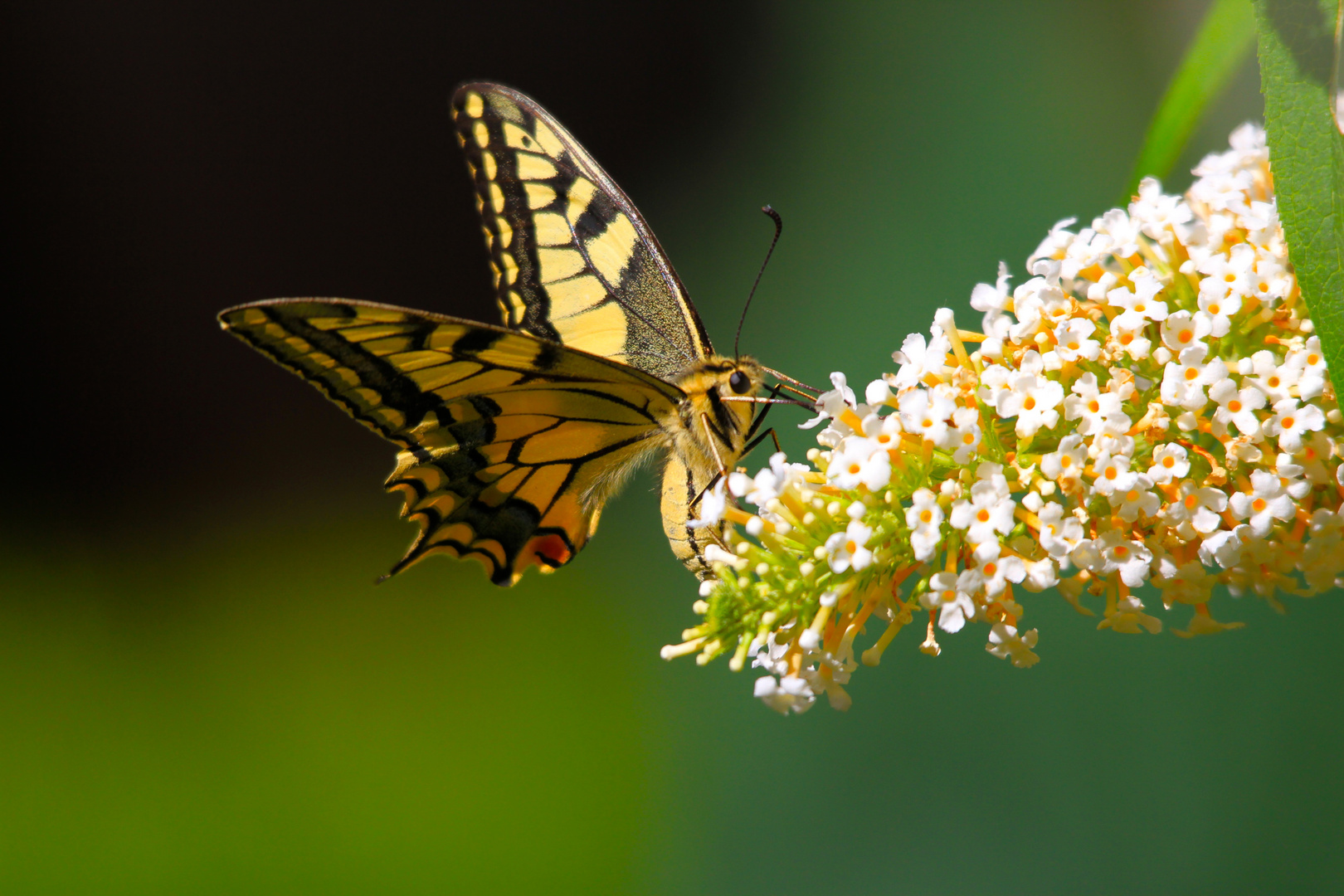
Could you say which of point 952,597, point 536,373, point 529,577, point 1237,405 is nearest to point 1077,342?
point 1237,405

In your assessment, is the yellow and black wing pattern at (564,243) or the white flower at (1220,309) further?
the yellow and black wing pattern at (564,243)

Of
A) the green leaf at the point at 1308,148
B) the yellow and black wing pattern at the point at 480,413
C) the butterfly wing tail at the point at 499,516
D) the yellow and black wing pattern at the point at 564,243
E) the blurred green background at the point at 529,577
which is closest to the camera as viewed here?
the green leaf at the point at 1308,148

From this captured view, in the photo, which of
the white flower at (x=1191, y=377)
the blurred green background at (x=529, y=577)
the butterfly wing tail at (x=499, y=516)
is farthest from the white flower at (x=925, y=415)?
the blurred green background at (x=529, y=577)

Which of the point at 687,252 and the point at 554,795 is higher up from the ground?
the point at 687,252

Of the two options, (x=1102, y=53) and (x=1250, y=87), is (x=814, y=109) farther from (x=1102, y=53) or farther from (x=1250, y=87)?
(x=1250, y=87)

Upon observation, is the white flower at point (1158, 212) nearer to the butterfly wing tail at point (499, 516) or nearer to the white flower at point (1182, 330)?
the white flower at point (1182, 330)

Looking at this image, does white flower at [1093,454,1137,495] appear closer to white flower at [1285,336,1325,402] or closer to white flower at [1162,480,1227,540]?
white flower at [1162,480,1227,540]

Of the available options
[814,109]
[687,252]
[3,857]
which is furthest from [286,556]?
[814,109]
